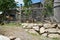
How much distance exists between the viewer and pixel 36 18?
39.6 feet

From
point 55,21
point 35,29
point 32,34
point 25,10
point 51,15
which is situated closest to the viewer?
point 32,34

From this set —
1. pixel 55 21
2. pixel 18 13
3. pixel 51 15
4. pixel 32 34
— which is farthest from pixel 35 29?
pixel 18 13

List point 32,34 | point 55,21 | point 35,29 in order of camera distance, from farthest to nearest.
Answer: point 55,21, point 35,29, point 32,34

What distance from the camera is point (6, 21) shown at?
12.6 meters

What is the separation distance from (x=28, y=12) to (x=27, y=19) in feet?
1.52

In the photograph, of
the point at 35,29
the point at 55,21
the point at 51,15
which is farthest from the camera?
the point at 51,15

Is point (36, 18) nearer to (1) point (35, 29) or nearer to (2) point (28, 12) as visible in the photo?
(2) point (28, 12)

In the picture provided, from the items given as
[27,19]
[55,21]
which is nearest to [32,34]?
[55,21]

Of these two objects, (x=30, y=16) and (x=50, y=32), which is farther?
(x=30, y=16)

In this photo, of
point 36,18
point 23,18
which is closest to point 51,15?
point 36,18

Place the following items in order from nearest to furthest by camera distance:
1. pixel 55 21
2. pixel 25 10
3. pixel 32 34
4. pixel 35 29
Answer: pixel 32 34, pixel 35 29, pixel 55 21, pixel 25 10

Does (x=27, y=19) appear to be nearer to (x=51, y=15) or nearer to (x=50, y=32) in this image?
(x=51, y=15)

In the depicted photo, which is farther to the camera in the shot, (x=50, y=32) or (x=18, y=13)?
(x=18, y=13)

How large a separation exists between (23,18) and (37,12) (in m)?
1.03
